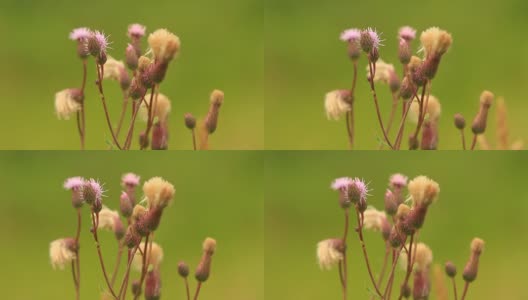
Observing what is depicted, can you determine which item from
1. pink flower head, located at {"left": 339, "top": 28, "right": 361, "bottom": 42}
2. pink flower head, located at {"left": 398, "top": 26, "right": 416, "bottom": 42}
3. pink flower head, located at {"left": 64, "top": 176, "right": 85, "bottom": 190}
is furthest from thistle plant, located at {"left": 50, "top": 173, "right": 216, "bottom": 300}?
pink flower head, located at {"left": 398, "top": 26, "right": 416, "bottom": 42}

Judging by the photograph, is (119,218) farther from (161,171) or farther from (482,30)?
(482,30)

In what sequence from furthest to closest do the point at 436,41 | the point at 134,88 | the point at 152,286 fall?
the point at 152,286
the point at 134,88
the point at 436,41

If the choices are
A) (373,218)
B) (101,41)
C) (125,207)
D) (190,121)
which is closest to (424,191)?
(373,218)

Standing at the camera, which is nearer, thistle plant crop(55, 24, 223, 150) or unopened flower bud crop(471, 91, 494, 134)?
thistle plant crop(55, 24, 223, 150)

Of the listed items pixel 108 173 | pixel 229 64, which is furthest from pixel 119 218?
pixel 229 64

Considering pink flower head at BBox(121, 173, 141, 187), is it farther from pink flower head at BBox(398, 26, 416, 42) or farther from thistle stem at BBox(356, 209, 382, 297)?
pink flower head at BBox(398, 26, 416, 42)

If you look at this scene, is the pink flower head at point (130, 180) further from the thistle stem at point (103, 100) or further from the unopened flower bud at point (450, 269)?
the unopened flower bud at point (450, 269)

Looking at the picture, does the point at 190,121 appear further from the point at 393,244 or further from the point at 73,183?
the point at 393,244
